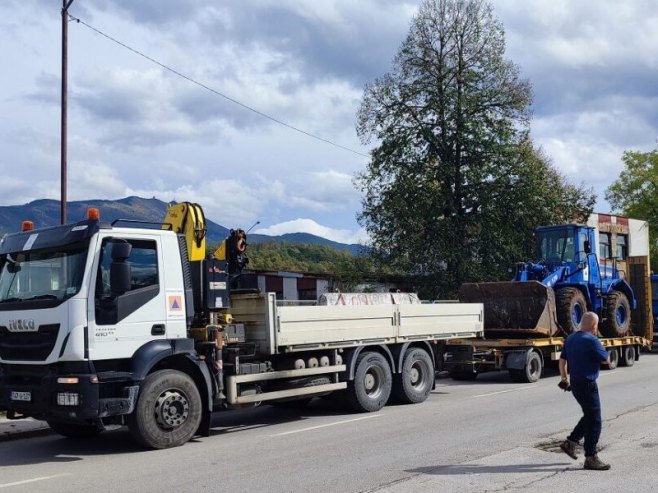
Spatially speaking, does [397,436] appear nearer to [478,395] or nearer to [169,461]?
[169,461]

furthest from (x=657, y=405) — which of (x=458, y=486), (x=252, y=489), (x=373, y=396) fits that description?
(x=252, y=489)

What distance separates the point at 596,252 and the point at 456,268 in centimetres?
766

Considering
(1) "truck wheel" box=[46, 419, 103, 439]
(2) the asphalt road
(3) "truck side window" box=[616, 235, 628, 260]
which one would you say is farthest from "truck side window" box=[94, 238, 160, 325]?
(3) "truck side window" box=[616, 235, 628, 260]

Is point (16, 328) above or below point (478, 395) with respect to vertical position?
above

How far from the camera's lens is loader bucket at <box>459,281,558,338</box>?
56.2 feet

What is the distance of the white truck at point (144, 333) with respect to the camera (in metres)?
8.55

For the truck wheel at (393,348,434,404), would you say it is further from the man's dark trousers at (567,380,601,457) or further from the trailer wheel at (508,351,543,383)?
the man's dark trousers at (567,380,601,457)

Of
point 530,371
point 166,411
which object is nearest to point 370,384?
point 166,411

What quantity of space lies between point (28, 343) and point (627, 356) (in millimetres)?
16537

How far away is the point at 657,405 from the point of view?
11977mm

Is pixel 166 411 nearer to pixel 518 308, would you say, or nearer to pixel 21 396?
pixel 21 396

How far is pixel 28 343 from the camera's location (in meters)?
8.79

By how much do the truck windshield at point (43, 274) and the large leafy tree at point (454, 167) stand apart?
1900cm

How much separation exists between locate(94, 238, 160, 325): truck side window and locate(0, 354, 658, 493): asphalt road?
67.8 inches
